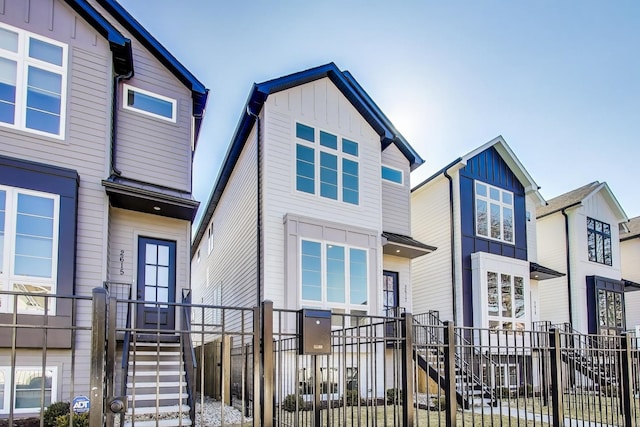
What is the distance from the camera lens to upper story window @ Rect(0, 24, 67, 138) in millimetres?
8773

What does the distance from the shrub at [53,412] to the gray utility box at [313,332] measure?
4658mm

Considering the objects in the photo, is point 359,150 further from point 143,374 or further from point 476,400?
point 143,374

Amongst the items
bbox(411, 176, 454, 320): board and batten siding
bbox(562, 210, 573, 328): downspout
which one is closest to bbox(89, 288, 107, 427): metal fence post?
bbox(411, 176, 454, 320): board and batten siding

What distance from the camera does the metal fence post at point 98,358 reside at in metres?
4.37

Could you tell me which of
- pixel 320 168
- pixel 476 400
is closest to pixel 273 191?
pixel 320 168

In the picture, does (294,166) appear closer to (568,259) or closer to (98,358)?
(98,358)

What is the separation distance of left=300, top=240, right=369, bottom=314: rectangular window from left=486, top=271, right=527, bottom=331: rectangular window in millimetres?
5909

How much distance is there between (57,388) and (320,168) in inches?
301

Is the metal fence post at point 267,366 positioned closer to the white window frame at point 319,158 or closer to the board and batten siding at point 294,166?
the board and batten siding at point 294,166

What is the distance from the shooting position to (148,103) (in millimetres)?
10992

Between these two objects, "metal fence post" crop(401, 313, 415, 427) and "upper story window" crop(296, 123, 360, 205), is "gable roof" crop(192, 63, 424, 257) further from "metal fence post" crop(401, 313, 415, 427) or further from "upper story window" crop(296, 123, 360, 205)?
"metal fence post" crop(401, 313, 415, 427)

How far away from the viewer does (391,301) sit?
15.2 meters

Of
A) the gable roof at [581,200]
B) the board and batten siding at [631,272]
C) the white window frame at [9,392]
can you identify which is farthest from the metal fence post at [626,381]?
the board and batten siding at [631,272]

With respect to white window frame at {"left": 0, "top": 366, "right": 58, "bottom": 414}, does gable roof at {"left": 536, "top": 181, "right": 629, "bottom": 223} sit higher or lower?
higher
